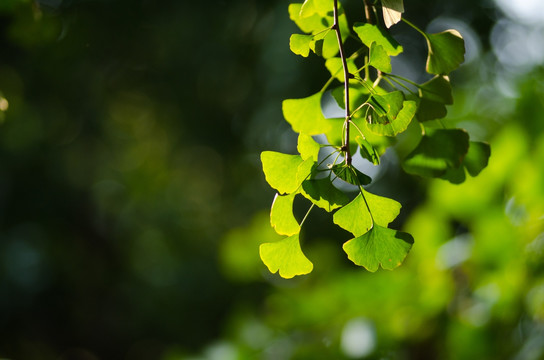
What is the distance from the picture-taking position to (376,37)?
22 cm

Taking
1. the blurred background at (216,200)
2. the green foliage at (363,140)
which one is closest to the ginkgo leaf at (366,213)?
the green foliage at (363,140)

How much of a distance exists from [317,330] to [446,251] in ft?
0.79

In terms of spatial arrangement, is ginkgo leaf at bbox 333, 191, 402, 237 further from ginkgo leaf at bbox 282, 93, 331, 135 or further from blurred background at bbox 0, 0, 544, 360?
blurred background at bbox 0, 0, 544, 360

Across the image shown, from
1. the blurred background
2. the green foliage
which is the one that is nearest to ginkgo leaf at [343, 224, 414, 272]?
the green foliage

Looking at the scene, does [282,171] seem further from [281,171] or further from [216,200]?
[216,200]

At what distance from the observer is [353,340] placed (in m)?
0.62

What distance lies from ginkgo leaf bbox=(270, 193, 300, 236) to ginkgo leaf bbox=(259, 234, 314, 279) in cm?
1

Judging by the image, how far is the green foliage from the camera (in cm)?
21

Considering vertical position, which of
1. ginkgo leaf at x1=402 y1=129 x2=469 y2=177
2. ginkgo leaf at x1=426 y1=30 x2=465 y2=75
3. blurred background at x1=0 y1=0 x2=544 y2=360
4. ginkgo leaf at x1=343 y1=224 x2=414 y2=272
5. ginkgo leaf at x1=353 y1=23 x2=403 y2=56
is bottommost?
ginkgo leaf at x1=343 y1=224 x2=414 y2=272

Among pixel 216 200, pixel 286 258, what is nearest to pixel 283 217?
pixel 286 258

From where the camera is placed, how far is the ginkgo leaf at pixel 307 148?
8.6 inches

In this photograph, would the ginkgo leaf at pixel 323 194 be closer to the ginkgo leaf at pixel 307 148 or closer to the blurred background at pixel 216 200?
the ginkgo leaf at pixel 307 148

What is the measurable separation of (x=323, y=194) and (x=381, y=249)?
4cm

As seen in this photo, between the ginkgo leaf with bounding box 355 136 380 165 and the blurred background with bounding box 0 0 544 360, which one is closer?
the ginkgo leaf with bounding box 355 136 380 165
